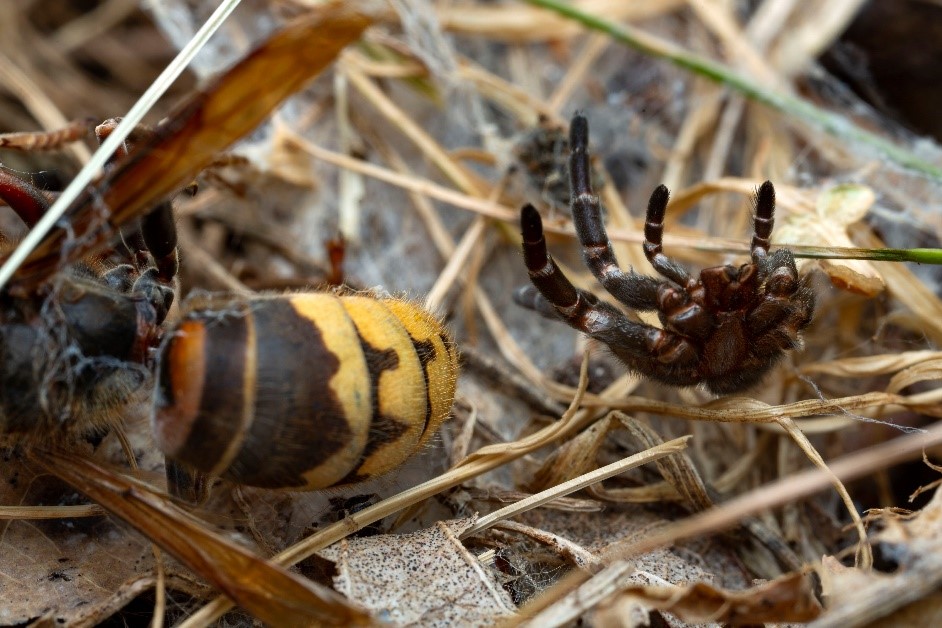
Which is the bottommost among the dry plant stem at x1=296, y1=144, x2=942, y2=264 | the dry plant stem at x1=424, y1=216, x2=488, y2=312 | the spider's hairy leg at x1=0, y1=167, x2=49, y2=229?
the dry plant stem at x1=424, y1=216, x2=488, y2=312

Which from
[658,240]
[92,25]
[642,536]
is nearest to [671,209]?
[658,240]

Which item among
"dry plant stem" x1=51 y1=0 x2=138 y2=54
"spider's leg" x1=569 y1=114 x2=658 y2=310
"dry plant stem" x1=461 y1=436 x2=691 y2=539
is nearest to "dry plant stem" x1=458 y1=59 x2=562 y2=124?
"spider's leg" x1=569 y1=114 x2=658 y2=310

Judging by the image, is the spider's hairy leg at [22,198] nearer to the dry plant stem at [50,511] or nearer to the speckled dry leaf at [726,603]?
the dry plant stem at [50,511]

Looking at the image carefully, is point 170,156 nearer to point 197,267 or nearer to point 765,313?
point 197,267

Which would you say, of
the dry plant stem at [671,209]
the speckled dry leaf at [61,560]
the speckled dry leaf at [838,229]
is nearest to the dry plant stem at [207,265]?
the dry plant stem at [671,209]

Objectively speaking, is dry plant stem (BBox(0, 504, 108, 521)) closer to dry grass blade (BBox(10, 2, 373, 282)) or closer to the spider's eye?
dry grass blade (BBox(10, 2, 373, 282))

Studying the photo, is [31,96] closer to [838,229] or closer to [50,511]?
[50,511]
